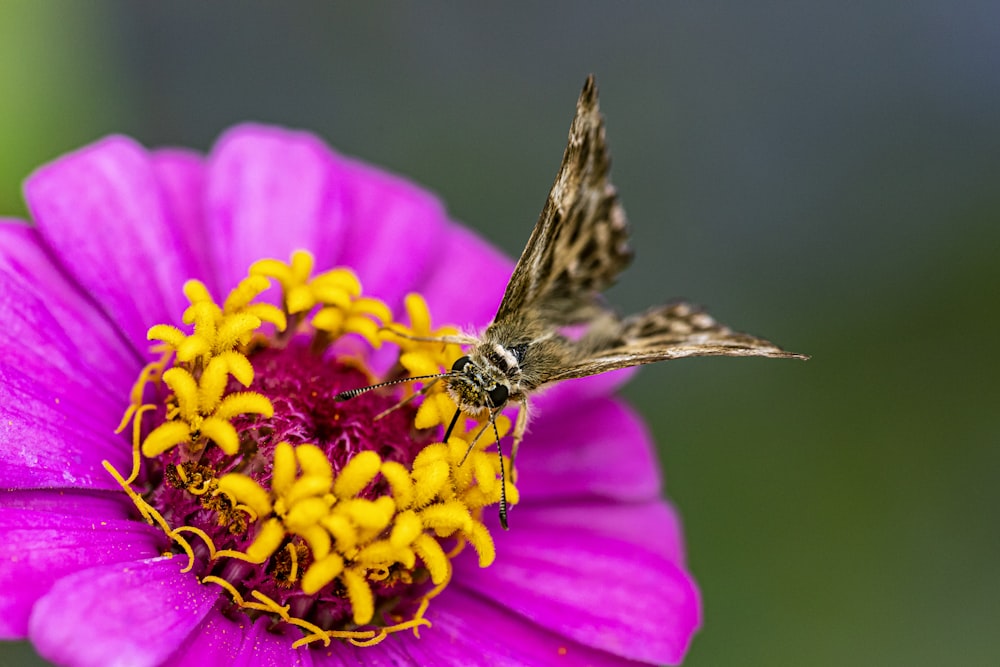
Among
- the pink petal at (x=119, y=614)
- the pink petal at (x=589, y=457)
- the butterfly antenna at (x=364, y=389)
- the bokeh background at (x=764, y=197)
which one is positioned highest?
the bokeh background at (x=764, y=197)

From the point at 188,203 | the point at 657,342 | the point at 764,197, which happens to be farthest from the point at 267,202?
the point at 764,197

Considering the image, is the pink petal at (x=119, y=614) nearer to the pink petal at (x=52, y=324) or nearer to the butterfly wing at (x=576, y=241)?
the pink petal at (x=52, y=324)

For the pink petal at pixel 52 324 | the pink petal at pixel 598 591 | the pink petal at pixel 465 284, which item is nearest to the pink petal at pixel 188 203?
the pink petal at pixel 52 324

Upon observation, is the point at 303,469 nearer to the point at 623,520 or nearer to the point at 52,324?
the point at 52,324

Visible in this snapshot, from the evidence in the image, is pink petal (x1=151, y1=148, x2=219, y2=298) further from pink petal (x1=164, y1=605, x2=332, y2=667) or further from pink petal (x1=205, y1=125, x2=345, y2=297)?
pink petal (x1=164, y1=605, x2=332, y2=667)

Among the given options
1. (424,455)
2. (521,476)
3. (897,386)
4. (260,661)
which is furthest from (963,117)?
(260,661)

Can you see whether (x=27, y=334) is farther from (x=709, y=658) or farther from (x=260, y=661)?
(x=709, y=658)
